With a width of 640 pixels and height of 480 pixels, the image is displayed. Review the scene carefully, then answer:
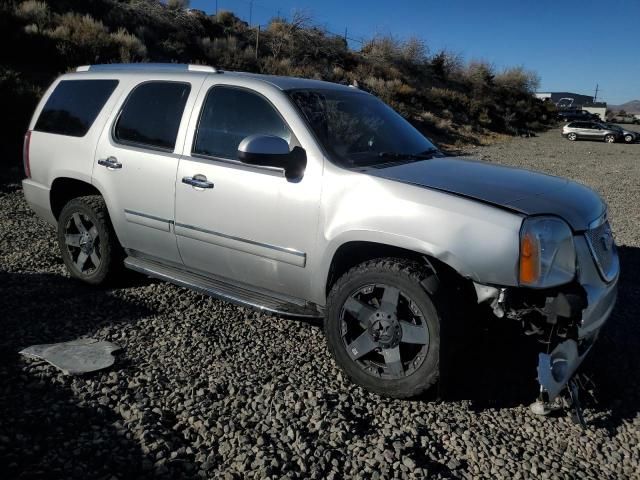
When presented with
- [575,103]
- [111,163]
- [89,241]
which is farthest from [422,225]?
[575,103]

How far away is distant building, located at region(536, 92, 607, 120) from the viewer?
70.3 meters

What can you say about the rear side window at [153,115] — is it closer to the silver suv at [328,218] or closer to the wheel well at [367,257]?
the silver suv at [328,218]

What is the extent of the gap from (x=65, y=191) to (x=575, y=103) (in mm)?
95912

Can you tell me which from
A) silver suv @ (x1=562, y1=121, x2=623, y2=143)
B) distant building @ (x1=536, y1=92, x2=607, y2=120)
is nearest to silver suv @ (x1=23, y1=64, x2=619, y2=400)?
silver suv @ (x1=562, y1=121, x2=623, y2=143)

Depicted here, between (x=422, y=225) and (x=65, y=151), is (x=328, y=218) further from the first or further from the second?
(x=65, y=151)

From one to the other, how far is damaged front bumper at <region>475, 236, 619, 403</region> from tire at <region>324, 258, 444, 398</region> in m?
0.34

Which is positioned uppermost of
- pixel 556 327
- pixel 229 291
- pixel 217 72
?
pixel 217 72

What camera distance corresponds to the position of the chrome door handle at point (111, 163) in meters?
4.39

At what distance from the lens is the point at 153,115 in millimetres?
4336

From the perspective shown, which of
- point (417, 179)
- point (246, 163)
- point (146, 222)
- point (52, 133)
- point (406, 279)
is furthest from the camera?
point (52, 133)

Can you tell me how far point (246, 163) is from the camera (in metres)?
3.53

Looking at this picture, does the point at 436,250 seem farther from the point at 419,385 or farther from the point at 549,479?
the point at 549,479

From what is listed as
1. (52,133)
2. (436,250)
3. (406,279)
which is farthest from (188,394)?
(52,133)

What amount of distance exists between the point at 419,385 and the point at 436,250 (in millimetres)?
777
